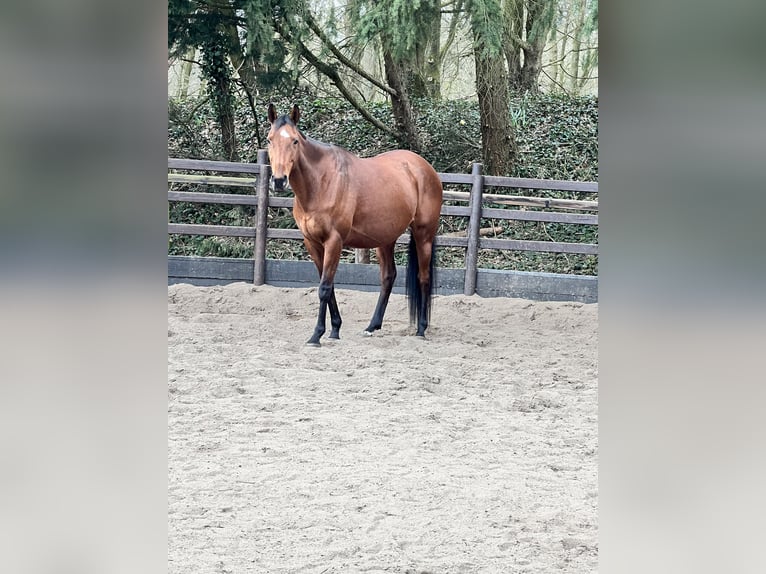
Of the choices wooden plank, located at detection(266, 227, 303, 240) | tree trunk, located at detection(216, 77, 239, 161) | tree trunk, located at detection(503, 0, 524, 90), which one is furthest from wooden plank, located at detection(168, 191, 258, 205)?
tree trunk, located at detection(503, 0, 524, 90)

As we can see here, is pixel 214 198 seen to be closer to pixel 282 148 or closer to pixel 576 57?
pixel 282 148

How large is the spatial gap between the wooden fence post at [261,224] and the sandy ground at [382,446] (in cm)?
103

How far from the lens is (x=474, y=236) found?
8312 millimetres

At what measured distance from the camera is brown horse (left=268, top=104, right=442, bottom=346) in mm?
6297

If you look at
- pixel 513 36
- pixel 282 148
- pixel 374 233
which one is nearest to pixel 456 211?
pixel 374 233

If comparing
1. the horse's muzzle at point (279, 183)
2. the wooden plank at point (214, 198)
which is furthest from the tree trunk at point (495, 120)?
the horse's muzzle at point (279, 183)

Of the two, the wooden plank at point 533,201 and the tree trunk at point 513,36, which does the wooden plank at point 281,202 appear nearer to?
the wooden plank at point 533,201

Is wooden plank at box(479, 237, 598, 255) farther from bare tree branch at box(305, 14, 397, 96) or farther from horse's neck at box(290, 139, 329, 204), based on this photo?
bare tree branch at box(305, 14, 397, 96)

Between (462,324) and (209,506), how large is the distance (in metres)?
4.54

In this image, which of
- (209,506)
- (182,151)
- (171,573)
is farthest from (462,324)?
(182,151)

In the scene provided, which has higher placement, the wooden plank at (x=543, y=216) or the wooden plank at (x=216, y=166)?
the wooden plank at (x=216, y=166)

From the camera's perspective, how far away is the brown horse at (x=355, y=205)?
248 inches
